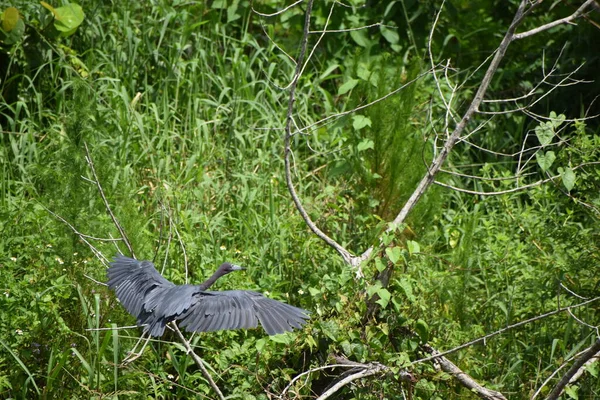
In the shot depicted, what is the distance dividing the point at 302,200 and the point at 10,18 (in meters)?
2.00

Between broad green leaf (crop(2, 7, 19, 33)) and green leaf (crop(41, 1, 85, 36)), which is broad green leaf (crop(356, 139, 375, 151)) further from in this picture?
broad green leaf (crop(2, 7, 19, 33))

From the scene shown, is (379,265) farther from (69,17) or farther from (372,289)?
(69,17)

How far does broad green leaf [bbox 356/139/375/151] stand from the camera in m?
4.58

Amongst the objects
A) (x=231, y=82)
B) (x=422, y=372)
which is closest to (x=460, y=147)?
(x=231, y=82)

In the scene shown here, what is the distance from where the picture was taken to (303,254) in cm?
437

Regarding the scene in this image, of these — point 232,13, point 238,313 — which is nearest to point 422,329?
→ point 238,313

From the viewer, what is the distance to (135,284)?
3.35 metres

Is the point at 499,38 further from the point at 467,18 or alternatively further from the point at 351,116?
the point at 351,116

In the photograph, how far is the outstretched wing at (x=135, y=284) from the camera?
327 cm

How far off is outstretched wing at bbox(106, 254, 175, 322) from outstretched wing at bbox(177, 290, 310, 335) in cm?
21

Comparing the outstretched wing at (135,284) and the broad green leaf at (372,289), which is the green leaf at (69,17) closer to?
the outstretched wing at (135,284)

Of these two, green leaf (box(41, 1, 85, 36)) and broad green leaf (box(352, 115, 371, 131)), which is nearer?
broad green leaf (box(352, 115, 371, 131))

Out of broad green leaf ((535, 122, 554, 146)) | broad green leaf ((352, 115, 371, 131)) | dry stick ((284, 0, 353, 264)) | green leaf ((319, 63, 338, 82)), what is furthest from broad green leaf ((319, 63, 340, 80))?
broad green leaf ((535, 122, 554, 146))

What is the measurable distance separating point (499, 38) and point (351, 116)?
2.07 m
